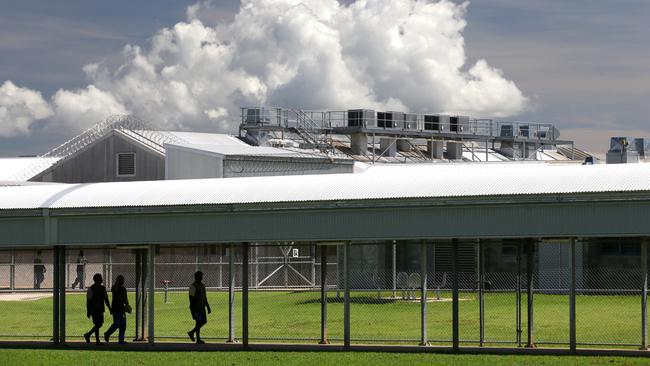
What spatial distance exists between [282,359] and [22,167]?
54.0m

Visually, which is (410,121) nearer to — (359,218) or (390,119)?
(390,119)

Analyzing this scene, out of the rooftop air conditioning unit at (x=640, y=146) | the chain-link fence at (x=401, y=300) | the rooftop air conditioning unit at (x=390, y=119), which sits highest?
the rooftop air conditioning unit at (x=390, y=119)

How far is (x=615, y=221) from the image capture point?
23.8 m

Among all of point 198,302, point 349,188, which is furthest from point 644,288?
point 198,302

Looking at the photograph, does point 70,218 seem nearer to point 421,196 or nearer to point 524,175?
point 421,196

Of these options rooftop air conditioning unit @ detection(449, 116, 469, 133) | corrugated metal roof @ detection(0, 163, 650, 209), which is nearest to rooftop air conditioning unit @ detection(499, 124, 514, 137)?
rooftop air conditioning unit @ detection(449, 116, 469, 133)

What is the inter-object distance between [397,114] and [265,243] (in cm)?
5299

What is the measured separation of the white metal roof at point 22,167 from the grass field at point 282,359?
4323 centimetres

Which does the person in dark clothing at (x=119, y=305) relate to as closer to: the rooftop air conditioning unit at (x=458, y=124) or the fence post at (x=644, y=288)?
the fence post at (x=644, y=288)

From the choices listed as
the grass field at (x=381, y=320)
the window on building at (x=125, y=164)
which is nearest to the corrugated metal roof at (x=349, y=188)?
the grass field at (x=381, y=320)

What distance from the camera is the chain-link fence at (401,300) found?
27.5 metres

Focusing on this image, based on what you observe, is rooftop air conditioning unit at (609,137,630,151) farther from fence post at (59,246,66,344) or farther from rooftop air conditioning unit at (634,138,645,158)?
fence post at (59,246,66,344)

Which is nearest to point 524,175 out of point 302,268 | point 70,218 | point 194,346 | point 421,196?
point 421,196

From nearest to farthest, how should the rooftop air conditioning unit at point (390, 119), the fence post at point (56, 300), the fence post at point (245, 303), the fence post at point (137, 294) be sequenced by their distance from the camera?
the fence post at point (245, 303)
the fence post at point (56, 300)
the fence post at point (137, 294)
the rooftop air conditioning unit at point (390, 119)
